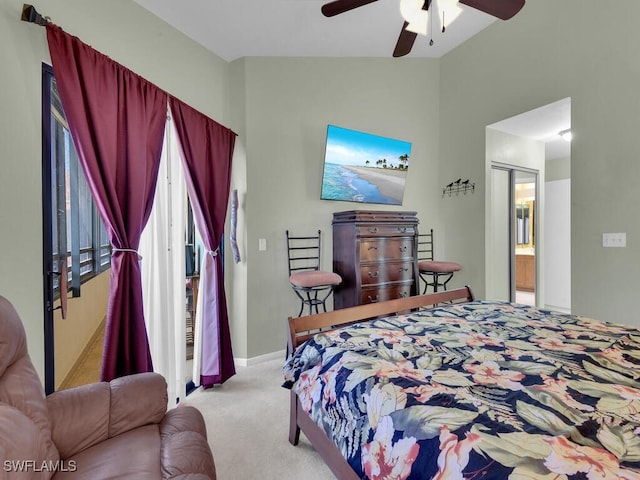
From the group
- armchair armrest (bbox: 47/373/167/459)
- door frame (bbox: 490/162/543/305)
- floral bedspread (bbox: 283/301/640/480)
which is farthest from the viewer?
door frame (bbox: 490/162/543/305)

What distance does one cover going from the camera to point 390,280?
3.11m

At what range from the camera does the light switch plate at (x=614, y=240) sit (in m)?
2.46

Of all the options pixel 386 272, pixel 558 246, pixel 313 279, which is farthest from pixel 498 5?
pixel 558 246

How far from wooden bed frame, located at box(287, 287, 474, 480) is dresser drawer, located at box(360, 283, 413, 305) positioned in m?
0.68

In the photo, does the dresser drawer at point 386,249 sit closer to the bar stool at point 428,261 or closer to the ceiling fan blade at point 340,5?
the bar stool at point 428,261

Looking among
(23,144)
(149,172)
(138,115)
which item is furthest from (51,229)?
(138,115)

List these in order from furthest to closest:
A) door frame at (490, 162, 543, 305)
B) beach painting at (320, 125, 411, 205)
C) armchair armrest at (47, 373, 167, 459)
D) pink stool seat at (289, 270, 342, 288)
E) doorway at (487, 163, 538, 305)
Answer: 1. door frame at (490, 162, 543, 305)
2. doorway at (487, 163, 538, 305)
3. beach painting at (320, 125, 411, 205)
4. pink stool seat at (289, 270, 342, 288)
5. armchair armrest at (47, 373, 167, 459)

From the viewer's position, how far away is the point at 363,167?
3518mm

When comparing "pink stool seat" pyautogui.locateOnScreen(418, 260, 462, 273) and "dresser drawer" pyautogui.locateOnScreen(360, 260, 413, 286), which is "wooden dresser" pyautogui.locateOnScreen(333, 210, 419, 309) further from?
"pink stool seat" pyautogui.locateOnScreen(418, 260, 462, 273)

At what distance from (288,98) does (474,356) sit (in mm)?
2938

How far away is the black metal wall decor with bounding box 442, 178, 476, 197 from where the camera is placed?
3.69 meters

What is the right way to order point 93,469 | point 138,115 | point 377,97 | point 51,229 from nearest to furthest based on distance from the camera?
point 93,469 → point 51,229 → point 138,115 → point 377,97

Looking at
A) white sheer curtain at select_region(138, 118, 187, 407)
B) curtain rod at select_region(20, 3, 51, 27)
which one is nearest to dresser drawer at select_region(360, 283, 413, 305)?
white sheer curtain at select_region(138, 118, 187, 407)

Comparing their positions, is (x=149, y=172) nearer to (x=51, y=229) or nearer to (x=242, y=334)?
(x=51, y=229)
